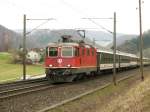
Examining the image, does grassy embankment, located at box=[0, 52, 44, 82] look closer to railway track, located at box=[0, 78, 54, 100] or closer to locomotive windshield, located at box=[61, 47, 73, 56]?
locomotive windshield, located at box=[61, 47, 73, 56]

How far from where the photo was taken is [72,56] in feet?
114

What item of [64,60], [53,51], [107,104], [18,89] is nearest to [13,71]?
[53,51]

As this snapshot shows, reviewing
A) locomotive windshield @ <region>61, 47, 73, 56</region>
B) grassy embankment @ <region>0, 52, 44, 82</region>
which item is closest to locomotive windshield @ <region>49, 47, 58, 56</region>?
locomotive windshield @ <region>61, 47, 73, 56</region>

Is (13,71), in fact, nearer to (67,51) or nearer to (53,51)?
(53,51)

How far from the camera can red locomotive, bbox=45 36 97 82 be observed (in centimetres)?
3447

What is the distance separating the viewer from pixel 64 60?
34.8 meters

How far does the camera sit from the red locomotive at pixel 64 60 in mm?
34469

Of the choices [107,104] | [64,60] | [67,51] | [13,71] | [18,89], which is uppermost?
[67,51]

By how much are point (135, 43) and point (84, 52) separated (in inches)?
4402

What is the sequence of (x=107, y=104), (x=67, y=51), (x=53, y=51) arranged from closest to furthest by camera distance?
(x=107, y=104) → (x=67, y=51) → (x=53, y=51)

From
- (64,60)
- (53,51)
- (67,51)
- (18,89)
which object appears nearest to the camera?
(18,89)

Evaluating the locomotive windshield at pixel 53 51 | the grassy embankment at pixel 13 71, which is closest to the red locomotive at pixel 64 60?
the locomotive windshield at pixel 53 51

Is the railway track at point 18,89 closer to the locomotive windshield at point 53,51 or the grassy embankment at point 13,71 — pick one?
the locomotive windshield at point 53,51

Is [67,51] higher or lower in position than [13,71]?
higher
